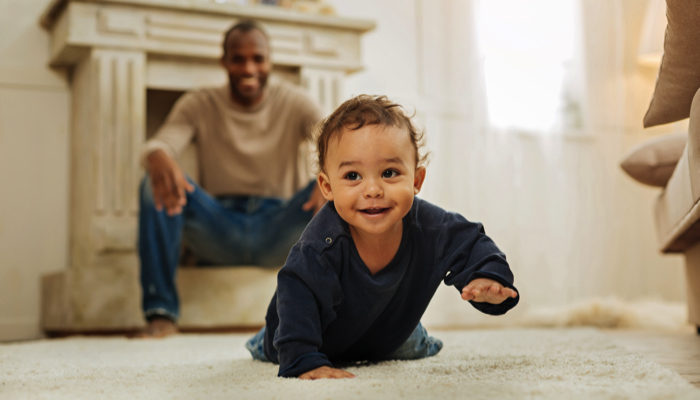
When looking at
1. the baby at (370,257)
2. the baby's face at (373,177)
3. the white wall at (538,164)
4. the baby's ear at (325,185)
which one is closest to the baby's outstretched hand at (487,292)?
the baby at (370,257)

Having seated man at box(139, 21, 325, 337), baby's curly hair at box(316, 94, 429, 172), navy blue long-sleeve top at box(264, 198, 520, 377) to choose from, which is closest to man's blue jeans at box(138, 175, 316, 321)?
seated man at box(139, 21, 325, 337)

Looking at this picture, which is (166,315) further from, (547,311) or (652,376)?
(652,376)

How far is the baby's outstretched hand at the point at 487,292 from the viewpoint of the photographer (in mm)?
789

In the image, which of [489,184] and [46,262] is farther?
[489,184]

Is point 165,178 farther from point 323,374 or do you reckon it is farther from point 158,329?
point 323,374

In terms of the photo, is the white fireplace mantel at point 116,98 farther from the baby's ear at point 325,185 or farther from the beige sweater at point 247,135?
the baby's ear at point 325,185

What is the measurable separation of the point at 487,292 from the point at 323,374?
0.75ft

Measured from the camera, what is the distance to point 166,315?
171 centimetres

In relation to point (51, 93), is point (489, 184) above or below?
below

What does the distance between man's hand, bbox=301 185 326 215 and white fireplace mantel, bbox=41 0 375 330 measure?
354 millimetres

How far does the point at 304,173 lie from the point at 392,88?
29.1 inches

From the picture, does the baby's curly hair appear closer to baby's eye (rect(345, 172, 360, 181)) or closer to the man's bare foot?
baby's eye (rect(345, 172, 360, 181))

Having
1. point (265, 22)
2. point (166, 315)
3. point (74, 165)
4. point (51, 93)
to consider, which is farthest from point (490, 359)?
point (51, 93)

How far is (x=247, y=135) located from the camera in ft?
6.64
